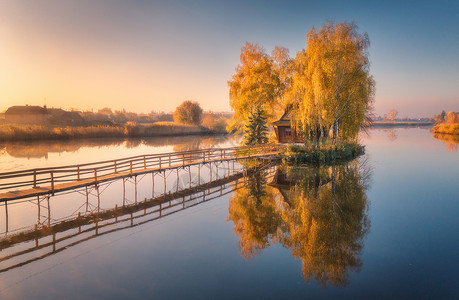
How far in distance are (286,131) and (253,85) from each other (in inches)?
305

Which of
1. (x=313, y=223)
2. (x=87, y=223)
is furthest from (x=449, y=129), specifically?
(x=87, y=223)

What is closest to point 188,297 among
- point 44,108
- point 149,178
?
point 149,178

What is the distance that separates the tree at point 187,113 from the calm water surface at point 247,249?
73.9 m

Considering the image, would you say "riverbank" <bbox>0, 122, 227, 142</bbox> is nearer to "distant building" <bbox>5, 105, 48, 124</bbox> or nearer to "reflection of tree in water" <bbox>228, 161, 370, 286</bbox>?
"distant building" <bbox>5, 105, 48, 124</bbox>

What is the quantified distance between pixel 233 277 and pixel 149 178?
15.9 m

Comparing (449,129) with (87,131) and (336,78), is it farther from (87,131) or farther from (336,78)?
(87,131)

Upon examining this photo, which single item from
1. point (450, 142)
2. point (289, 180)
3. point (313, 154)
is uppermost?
point (450, 142)

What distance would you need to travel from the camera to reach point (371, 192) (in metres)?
17.1

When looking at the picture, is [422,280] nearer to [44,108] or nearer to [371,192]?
[371,192]

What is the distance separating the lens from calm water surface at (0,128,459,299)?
7.27m

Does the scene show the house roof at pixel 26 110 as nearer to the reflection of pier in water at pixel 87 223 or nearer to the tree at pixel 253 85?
the tree at pixel 253 85

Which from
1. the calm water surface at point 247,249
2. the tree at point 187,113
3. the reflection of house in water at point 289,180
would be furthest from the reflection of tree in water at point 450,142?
the tree at point 187,113

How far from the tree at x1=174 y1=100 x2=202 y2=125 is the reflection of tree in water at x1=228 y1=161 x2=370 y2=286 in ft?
240

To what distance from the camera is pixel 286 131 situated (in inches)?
1401
